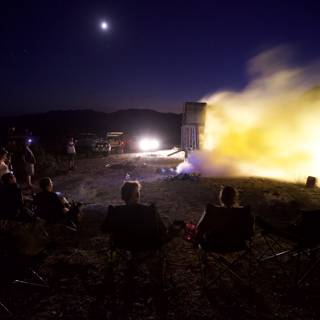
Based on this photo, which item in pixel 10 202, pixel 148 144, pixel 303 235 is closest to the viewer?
pixel 303 235

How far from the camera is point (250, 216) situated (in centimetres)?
480

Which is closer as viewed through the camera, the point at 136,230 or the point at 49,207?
the point at 136,230

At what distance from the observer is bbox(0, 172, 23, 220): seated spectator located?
617 cm

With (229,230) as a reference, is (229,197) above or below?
above

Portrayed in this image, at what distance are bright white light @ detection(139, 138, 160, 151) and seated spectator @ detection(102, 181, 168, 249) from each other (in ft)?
93.2

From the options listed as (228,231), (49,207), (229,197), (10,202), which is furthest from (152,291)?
(10,202)

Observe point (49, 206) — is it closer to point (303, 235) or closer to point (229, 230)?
point (229, 230)

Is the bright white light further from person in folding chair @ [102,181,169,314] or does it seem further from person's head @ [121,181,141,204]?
person in folding chair @ [102,181,169,314]

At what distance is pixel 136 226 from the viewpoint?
4.83 m

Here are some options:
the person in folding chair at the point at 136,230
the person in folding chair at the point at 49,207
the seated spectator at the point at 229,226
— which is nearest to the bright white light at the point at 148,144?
the person in folding chair at the point at 49,207

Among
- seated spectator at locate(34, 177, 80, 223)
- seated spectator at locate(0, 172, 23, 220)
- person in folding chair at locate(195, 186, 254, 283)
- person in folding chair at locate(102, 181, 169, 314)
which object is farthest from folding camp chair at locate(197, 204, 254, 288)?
seated spectator at locate(0, 172, 23, 220)

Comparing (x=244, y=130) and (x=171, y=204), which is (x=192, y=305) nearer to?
(x=171, y=204)

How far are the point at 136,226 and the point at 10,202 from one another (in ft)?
9.36

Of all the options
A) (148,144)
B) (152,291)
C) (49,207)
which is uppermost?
(49,207)
